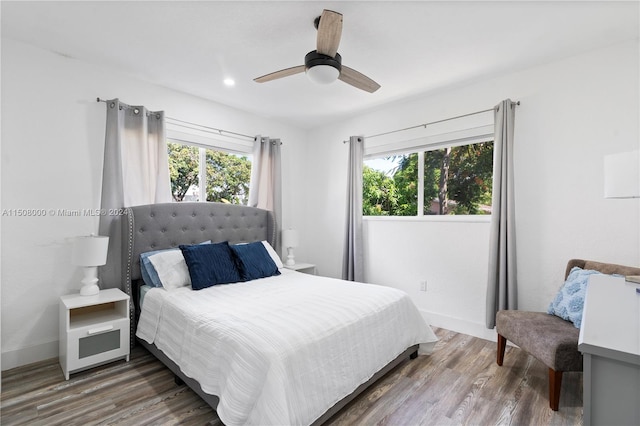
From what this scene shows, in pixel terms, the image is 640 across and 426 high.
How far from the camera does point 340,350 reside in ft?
6.00

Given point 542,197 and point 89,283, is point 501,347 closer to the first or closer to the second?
point 542,197

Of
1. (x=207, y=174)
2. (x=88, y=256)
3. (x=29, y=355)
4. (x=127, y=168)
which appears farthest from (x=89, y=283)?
(x=207, y=174)

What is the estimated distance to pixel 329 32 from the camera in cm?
177

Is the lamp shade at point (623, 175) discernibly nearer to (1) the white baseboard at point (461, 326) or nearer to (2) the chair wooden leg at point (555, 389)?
(2) the chair wooden leg at point (555, 389)

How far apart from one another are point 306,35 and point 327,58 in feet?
1.39

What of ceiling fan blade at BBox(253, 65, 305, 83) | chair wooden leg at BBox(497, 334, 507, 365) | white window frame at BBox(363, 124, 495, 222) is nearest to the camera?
ceiling fan blade at BBox(253, 65, 305, 83)

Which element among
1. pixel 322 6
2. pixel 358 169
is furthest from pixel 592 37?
pixel 358 169

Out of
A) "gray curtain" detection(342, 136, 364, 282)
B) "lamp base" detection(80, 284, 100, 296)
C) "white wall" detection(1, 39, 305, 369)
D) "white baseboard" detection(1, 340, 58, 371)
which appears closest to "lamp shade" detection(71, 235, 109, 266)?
"lamp base" detection(80, 284, 100, 296)

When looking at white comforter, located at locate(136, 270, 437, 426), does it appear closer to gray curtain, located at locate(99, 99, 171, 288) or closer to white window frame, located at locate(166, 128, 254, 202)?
gray curtain, located at locate(99, 99, 171, 288)

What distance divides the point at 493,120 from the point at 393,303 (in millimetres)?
2054

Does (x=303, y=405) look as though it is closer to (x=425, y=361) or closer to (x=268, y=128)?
(x=425, y=361)

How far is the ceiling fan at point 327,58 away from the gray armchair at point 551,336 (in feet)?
6.99

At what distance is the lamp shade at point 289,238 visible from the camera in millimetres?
3982

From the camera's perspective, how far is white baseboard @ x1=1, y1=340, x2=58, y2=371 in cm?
234
